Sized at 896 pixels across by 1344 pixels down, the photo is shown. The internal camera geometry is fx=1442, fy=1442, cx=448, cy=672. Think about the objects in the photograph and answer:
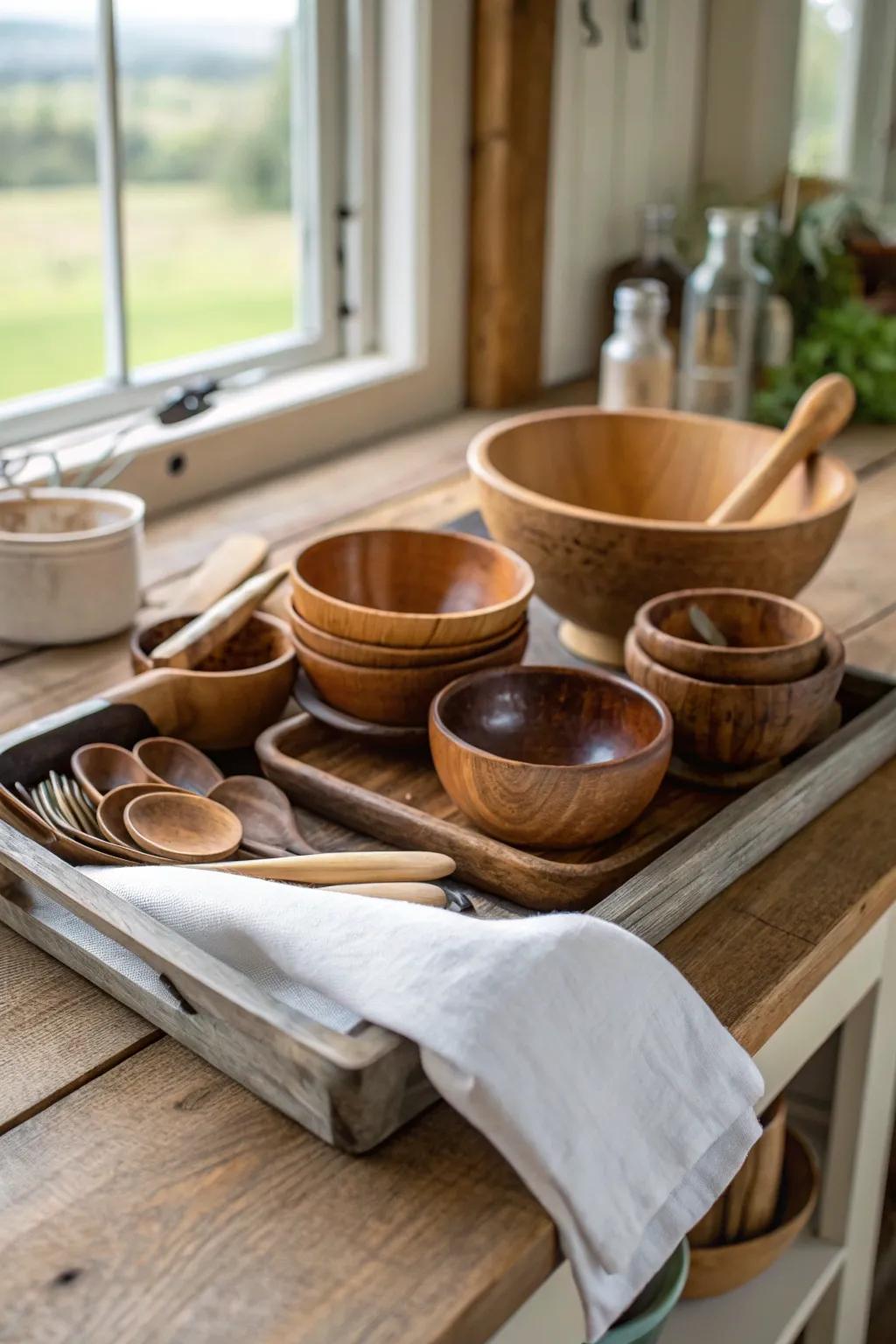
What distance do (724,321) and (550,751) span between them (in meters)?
1.02

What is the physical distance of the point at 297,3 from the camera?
1.71 m

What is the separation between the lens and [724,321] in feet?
5.83

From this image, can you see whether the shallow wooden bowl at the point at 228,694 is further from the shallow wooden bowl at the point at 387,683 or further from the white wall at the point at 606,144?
the white wall at the point at 606,144

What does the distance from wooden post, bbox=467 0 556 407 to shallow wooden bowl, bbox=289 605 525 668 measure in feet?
3.57

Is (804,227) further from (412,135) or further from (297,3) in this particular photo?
(297,3)

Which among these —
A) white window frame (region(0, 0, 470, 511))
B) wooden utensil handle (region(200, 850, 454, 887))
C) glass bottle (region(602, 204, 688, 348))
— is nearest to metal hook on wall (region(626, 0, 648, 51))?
glass bottle (region(602, 204, 688, 348))

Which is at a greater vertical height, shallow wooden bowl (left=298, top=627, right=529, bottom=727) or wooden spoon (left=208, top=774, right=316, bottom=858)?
shallow wooden bowl (left=298, top=627, right=529, bottom=727)

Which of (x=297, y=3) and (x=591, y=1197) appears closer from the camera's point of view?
(x=591, y=1197)

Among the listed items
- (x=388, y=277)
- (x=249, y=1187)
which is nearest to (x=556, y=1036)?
(x=249, y=1187)

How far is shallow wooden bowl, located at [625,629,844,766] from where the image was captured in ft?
2.94

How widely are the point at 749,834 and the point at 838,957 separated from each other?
86 millimetres

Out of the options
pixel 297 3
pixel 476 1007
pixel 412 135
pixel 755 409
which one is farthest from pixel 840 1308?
pixel 297 3

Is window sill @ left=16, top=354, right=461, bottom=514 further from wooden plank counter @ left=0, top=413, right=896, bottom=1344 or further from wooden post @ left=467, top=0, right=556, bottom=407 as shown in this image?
wooden plank counter @ left=0, top=413, right=896, bottom=1344

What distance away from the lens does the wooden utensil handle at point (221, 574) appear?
45.6 inches
